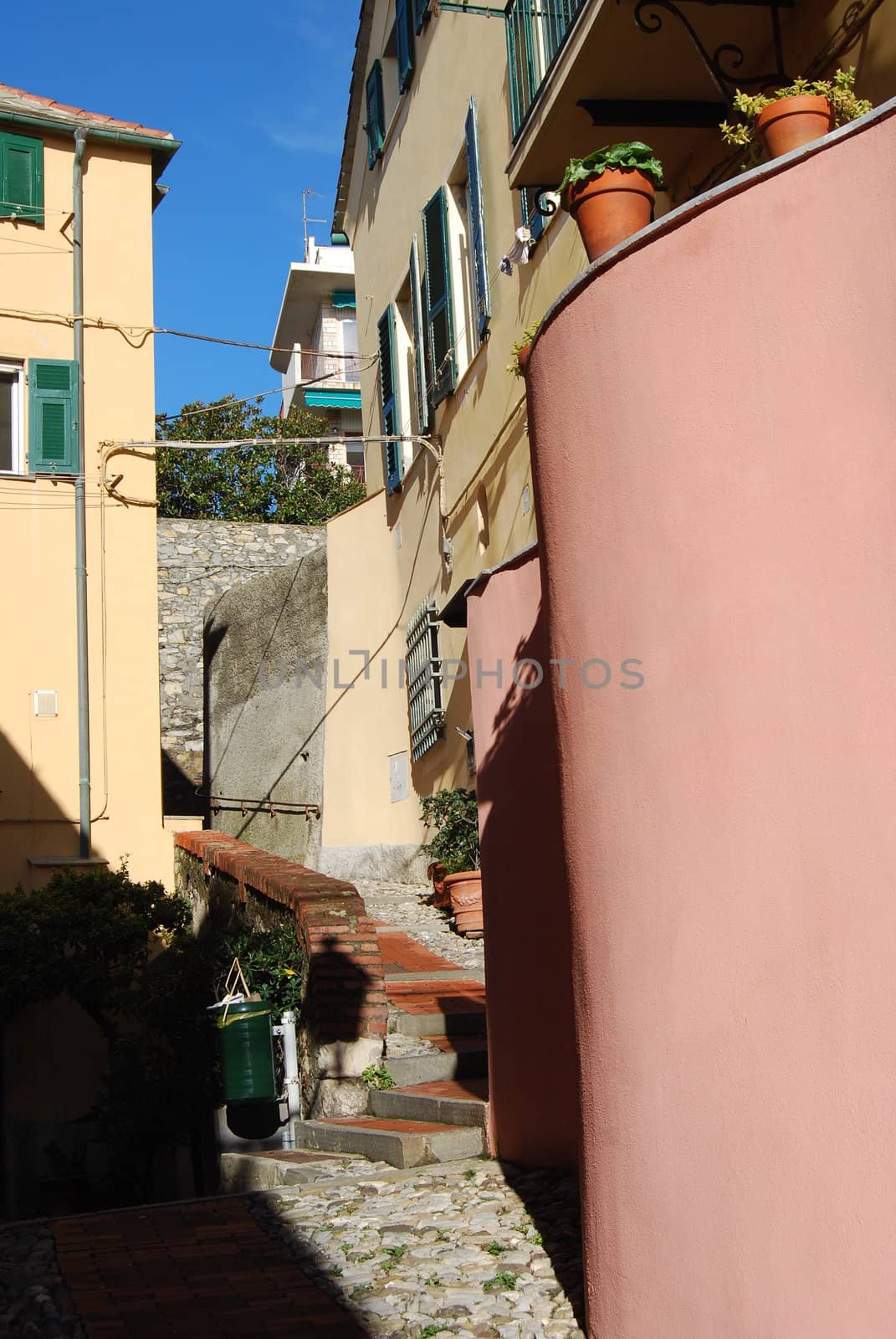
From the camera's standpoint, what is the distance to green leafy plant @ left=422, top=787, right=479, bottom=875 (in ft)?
34.9

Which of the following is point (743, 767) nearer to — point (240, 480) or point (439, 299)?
point (439, 299)

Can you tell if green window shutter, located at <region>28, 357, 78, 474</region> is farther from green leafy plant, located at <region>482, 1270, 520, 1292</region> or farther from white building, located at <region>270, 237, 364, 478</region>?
white building, located at <region>270, 237, 364, 478</region>

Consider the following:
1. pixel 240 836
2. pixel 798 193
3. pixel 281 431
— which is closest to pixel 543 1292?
pixel 798 193

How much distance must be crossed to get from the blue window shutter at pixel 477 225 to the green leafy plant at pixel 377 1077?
19.6 ft

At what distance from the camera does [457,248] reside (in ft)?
38.4

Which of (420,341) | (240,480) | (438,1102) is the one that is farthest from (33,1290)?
(240,480)

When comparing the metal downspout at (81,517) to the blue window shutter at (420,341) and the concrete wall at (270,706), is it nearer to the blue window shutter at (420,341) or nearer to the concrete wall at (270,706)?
the blue window shutter at (420,341)

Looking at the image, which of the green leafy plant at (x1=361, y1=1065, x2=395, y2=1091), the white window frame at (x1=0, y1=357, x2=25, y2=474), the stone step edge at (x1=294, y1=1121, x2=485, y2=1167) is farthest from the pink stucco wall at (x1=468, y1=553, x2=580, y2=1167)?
the white window frame at (x1=0, y1=357, x2=25, y2=474)

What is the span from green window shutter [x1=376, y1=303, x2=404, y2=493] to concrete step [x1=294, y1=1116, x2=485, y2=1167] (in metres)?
8.22

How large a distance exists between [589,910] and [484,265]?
25.5ft

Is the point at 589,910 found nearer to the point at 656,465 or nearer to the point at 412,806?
the point at 656,465

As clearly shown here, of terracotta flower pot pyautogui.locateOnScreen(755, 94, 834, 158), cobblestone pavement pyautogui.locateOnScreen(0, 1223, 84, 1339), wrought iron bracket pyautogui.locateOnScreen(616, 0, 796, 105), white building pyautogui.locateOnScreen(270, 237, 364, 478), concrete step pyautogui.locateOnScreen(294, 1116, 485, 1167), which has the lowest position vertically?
cobblestone pavement pyautogui.locateOnScreen(0, 1223, 84, 1339)

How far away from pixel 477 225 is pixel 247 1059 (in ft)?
22.0

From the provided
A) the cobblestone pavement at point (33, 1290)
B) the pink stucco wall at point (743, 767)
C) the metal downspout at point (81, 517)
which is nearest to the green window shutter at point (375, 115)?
the metal downspout at point (81, 517)
